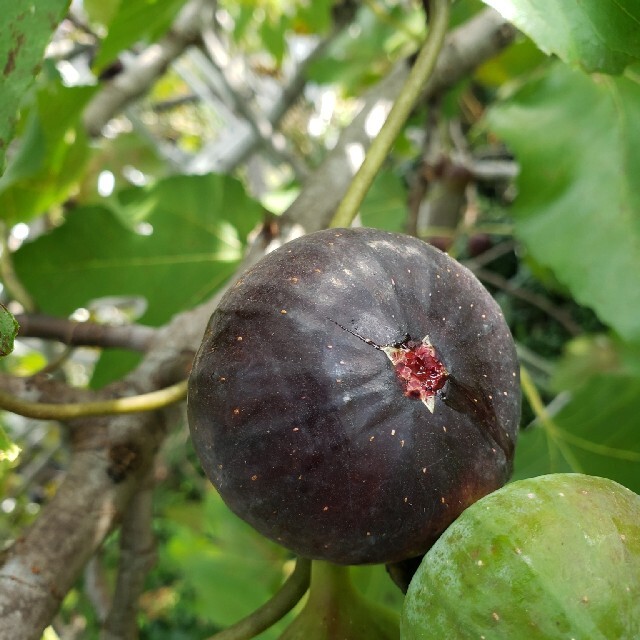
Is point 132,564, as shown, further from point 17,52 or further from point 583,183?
point 583,183

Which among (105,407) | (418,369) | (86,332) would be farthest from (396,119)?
(86,332)

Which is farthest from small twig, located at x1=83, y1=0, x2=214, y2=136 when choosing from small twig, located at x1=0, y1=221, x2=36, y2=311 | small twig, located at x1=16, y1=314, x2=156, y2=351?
small twig, located at x1=16, y1=314, x2=156, y2=351

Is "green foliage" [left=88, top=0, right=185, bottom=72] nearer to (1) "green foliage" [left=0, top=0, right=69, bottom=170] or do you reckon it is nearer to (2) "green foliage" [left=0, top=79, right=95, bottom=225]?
(2) "green foliage" [left=0, top=79, right=95, bottom=225]

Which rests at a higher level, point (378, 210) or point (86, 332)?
point (86, 332)

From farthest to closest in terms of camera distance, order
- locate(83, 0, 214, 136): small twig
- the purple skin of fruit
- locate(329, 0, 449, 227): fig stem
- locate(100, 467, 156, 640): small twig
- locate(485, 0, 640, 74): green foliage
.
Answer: locate(83, 0, 214, 136): small twig < locate(100, 467, 156, 640): small twig < locate(329, 0, 449, 227): fig stem < locate(485, 0, 640, 74): green foliage < the purple skin of fruit

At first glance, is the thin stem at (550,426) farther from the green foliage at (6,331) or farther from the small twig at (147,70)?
the small twig at (147,70)

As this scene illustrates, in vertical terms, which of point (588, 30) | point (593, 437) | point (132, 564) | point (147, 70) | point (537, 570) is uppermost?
Result: point (588, 30)

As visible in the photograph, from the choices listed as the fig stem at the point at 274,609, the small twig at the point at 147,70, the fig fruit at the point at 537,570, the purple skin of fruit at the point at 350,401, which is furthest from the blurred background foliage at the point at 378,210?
the fig fruit at the point at 537,570
